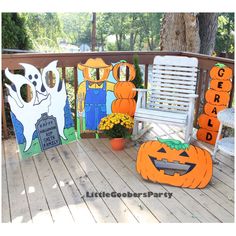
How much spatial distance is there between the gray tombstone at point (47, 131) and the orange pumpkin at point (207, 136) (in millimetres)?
1565

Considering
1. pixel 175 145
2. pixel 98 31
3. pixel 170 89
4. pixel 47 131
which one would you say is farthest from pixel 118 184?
pixel 98 31

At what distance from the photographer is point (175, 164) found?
2.55 meters

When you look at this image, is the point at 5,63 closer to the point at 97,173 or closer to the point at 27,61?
the point at 27,61

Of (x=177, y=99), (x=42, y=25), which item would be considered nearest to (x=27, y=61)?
(x=177, y=99)

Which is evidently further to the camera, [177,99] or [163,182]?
[177,99]

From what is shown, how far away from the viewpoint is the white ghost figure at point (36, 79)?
2887 mm

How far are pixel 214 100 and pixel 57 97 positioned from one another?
1.65m

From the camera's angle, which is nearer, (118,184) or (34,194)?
(34,194)

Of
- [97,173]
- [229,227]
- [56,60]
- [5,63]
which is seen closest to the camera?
[229,227]

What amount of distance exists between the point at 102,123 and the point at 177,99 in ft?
2.98

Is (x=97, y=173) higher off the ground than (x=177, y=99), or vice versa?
(x=177, y=99)

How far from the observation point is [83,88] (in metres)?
3.30

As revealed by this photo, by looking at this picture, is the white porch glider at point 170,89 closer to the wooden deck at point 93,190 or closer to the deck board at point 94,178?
the wooden deck at point 93,190

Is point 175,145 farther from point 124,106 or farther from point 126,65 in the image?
point 126,65
